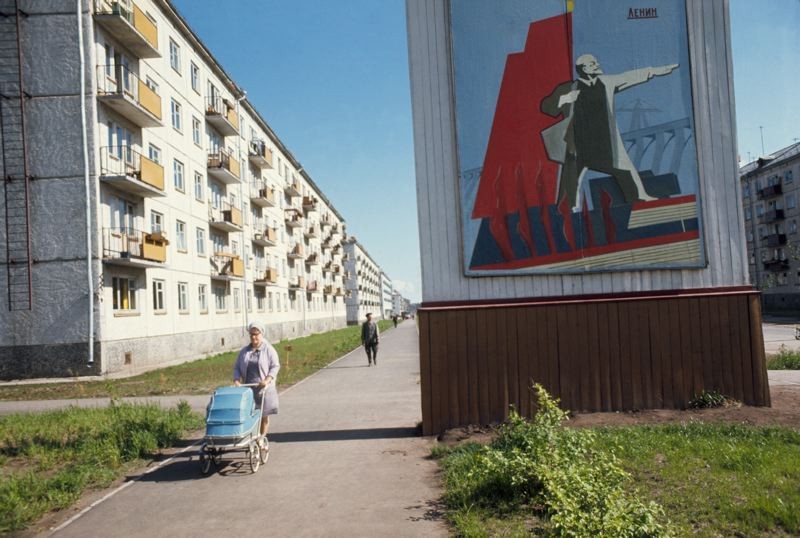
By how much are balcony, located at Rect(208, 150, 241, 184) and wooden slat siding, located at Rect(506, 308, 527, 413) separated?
92.3 feet

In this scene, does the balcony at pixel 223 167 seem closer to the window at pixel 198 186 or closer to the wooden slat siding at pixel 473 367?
the window at pixel 198 186

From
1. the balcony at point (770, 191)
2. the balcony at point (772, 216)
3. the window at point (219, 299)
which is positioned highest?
the balcony at point (770, 191)

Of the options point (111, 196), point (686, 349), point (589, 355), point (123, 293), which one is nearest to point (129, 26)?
point (111, 196)

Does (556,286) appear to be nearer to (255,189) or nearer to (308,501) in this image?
(308,501)

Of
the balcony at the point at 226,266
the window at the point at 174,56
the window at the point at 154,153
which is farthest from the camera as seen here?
the balcony at the point at 226,266

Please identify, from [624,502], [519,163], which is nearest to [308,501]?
[624,502]

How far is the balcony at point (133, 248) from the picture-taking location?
21.3m

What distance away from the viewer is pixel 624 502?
420 centimetres

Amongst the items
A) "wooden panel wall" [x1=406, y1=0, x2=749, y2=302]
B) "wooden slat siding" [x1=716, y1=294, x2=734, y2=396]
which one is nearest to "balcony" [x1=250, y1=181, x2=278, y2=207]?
"wooden panel wall" [x1=406, y1=0, x2=749, y2=302]

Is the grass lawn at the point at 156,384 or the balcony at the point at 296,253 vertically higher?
the balcony at the point at 296,253

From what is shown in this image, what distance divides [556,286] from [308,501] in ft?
16.0

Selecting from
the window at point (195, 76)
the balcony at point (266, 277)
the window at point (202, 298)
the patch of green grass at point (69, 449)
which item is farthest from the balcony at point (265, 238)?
the patch of green grass at point (69, 449)

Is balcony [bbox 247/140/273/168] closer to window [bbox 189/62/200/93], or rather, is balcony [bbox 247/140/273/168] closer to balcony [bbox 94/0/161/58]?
window [bbox 189/62/200/93]

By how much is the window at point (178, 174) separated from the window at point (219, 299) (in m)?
6.88
